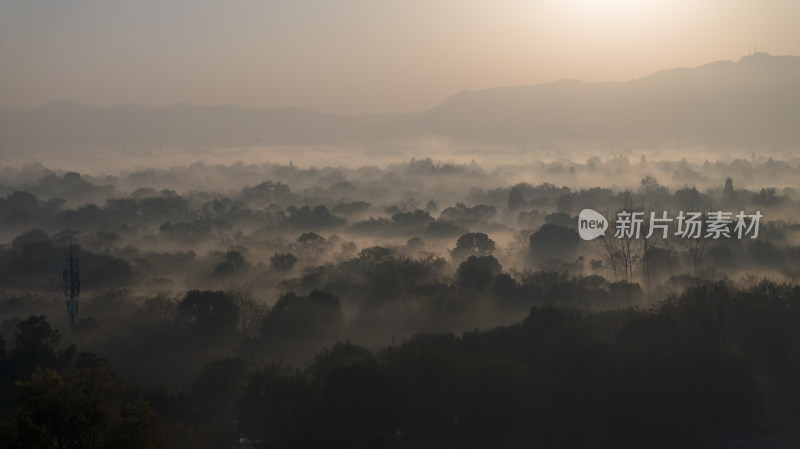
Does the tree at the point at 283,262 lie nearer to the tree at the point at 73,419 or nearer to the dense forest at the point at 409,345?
the dense forest at the point at 409,345

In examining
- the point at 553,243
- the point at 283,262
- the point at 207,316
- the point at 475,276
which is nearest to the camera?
the point at 207,316

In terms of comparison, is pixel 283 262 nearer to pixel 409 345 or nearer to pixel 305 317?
pixel 305 317

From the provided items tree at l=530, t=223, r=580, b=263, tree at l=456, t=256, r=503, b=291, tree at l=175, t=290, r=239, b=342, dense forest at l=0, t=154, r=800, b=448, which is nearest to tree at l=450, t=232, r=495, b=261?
dense forest at l=0, t=154, r=800, b=448

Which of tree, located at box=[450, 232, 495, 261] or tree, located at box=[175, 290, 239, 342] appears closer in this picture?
tree, located at box=[175, 290, 239, 342]

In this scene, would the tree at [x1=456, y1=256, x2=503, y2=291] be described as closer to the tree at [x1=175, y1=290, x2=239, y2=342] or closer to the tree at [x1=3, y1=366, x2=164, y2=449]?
the tree at [x1=175, y1=290, x2=239, y2=342]

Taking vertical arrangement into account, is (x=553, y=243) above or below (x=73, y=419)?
above

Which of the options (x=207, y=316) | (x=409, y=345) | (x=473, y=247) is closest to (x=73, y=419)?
(x=409, y=345)

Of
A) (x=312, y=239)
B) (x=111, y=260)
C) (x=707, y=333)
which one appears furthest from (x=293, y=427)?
(x=312, y=239)

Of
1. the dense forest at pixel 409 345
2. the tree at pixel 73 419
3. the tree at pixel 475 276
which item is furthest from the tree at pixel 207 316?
the tree at pixel 73 419

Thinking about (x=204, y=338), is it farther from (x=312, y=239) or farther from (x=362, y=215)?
(x=362, y=215)
